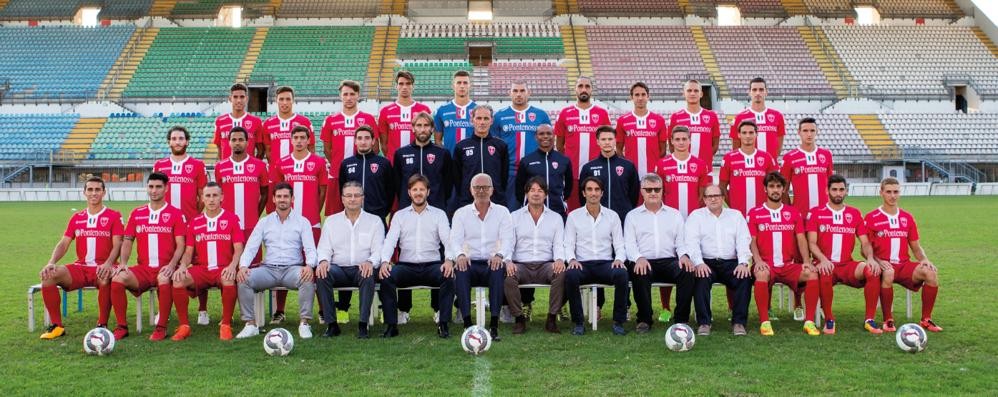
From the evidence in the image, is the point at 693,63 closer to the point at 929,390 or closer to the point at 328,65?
the point at 328,65

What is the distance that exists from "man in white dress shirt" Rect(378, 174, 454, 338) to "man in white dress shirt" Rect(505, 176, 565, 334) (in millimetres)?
527

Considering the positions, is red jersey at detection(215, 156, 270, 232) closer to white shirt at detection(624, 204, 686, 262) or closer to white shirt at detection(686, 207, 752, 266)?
white shirt at detection(624, 204, 686, 262)

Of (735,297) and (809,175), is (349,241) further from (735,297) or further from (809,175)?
(809,175)

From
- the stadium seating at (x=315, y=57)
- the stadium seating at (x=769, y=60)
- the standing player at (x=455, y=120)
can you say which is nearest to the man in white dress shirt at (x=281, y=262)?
the standing player at (x=455, y=120)

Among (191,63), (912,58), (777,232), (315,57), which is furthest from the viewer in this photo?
(315,57)

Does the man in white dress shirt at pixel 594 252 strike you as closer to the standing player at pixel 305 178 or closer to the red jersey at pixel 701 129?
the red jersey at pixel 701 129

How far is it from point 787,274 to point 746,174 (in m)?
1.23

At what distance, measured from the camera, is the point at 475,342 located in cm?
563

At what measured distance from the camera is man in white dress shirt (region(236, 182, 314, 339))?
6.43m

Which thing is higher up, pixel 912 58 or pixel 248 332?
pixel 912 58

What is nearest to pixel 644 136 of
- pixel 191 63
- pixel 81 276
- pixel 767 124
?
pixel 767 124

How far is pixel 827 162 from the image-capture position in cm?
769

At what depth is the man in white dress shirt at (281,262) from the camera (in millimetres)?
6426

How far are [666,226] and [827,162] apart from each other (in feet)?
6.64
